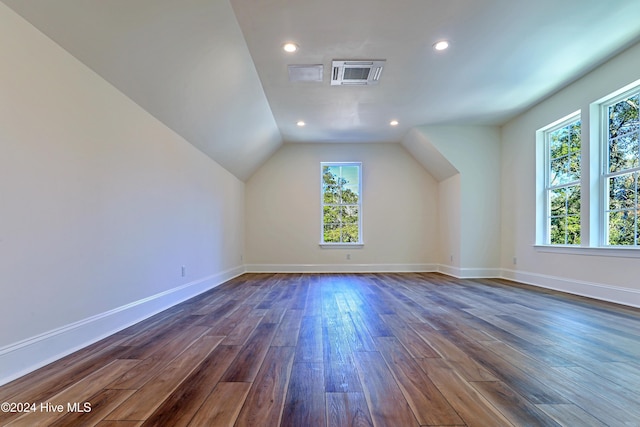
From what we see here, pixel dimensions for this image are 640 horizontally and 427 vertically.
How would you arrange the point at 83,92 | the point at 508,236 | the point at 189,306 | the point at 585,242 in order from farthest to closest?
the point at 508,236 < the point at 585,242 < the point at 189,306 < the point at 83,92

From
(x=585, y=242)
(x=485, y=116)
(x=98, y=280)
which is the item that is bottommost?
(x=98, y=280)

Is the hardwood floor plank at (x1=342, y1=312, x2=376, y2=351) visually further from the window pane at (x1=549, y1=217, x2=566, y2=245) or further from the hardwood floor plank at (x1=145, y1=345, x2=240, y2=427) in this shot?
the window pane at (x1=549, y1=217, x2=566, y2=245)

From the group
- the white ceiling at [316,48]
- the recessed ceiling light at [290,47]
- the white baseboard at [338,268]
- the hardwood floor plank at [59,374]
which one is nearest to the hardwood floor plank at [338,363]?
the hardwood floor plank at [59,374]

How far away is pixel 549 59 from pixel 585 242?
2206mm

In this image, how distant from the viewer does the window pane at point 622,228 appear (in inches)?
126

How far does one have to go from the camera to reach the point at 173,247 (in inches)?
127

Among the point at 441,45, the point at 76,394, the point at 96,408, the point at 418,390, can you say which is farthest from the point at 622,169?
the point at 76,394

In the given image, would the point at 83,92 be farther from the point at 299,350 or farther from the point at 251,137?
the point at 251,137

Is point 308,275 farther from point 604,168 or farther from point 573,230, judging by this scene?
point 604,168

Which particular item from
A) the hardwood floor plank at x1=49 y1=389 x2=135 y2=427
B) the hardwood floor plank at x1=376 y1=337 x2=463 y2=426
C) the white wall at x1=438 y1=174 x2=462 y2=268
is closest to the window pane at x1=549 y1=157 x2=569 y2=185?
the white wall at x1=438 y1=174 x2=462 y2=268

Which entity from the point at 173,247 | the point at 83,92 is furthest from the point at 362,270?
the point at 83,92

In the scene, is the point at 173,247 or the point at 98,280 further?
the point at 173,247

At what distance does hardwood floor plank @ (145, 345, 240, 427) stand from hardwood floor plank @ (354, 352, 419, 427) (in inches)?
30.0

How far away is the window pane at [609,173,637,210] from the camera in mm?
3211
